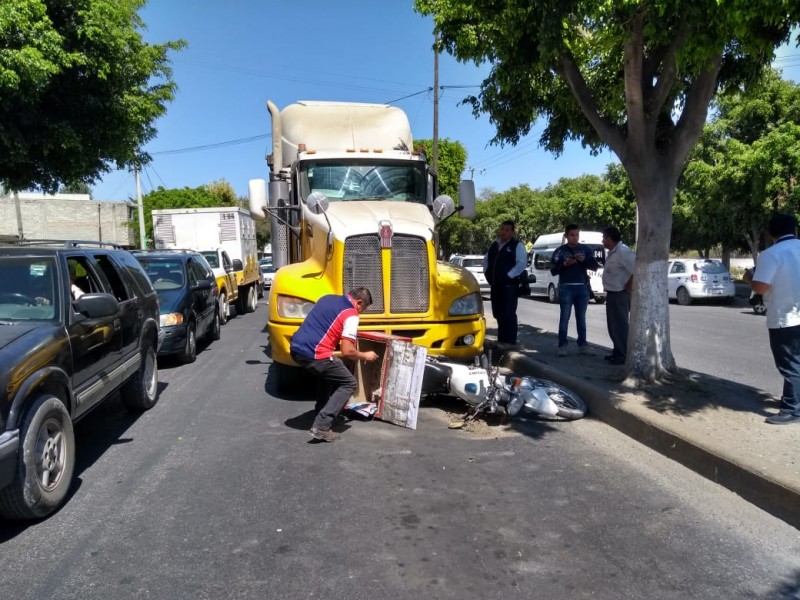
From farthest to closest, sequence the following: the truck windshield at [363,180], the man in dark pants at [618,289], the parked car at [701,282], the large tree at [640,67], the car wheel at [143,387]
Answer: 1. the parked car at [701,282]
2. the truck windshield at [363,180]
3. the man in dark pants at [618,289]
4. the car wheel at [143,387]
5. the large tree at [640,67]

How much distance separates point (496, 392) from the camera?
6020mm

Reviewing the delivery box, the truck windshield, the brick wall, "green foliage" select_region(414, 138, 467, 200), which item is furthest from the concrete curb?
the brick wall

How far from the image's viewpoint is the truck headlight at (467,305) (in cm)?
694

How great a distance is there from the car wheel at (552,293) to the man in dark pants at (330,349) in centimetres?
Answer: 1779

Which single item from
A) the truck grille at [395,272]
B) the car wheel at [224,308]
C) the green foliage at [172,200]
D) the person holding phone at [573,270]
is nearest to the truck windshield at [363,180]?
the truck grille at [395,272]

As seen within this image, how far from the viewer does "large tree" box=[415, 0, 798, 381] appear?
16.1 ft

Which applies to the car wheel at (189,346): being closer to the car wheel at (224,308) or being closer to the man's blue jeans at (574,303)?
the car wheel at (224,308)

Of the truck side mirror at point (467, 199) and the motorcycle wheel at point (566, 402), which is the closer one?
the motorcycle wheel at point (566, 402)

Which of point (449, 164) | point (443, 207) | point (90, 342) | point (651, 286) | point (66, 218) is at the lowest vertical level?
point (90, 342)

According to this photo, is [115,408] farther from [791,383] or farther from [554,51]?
[791,383]

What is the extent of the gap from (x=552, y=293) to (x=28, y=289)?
775 inches

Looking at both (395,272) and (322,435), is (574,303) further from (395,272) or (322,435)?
(322,435)

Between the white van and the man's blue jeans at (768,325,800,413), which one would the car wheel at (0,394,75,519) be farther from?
the white van

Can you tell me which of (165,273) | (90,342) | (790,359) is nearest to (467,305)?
(790,359)
